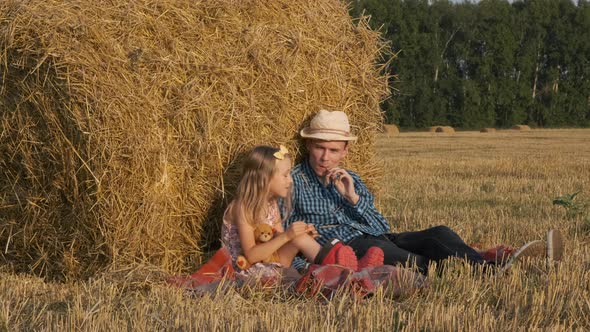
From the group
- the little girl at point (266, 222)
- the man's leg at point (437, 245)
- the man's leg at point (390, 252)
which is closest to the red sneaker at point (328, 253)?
the little girl at point (266, 222)

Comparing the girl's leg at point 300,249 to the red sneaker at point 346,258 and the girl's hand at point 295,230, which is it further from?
the red sneaker at point 346,258

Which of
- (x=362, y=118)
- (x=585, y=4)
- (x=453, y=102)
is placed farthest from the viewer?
(x=585, y=4)

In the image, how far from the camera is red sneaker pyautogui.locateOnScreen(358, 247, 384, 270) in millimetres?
5301

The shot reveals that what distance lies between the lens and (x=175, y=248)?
555 centimetres

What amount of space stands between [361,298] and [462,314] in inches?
23.3

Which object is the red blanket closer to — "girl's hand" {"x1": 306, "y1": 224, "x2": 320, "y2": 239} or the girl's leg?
the girl's leg

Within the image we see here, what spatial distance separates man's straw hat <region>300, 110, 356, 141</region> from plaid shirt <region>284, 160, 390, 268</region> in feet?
0.96

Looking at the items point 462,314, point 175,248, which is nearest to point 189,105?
point 175,248

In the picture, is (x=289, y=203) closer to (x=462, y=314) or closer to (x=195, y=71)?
(x=195, y=71)

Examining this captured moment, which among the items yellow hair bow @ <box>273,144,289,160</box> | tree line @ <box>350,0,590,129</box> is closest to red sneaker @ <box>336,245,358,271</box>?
yellow hair bow @ <box>273,144,289,160</box>

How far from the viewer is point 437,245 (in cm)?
562

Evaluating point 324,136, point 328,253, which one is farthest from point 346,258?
point 324,136

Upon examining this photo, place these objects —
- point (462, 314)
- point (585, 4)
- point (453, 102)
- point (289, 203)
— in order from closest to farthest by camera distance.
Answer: point (462, 314)
point (289, 203)
point (453, 102)
point (585, 4)

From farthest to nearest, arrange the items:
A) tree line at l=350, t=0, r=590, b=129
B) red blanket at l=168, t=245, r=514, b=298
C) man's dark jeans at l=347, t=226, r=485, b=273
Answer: tree line at l=350, t=0, r=590, b=129
man's dark jeans at l=347, t=226, r=485, b=273
red blanket at l=168, t=245, r=514, b=298
